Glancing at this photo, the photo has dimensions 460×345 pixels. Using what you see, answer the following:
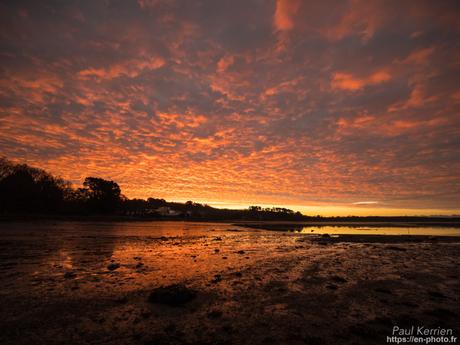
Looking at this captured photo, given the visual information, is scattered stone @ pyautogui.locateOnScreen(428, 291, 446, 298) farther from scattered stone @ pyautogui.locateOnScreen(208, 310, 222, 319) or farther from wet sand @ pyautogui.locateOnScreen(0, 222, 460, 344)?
scattered stone @ pyautogui.locateOnScreen(208, 310, 222, 319)

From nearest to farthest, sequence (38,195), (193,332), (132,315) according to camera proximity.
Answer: (193,332) < (132,315) < (38,195)

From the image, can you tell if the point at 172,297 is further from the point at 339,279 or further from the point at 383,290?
the point at 383,290

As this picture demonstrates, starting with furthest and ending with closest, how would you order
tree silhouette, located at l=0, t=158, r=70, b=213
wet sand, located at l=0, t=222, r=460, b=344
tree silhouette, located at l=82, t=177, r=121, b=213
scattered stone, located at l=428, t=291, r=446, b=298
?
1. tree silhouette, located at l=82, t=177, r=121, b=213
2. tree silhouette, located at l=0, t=158, r=70, b=213
3. scattered stone, located at l=428, t=291, r=446, b=298
4. wet sand, located at l=0, t=222, r=460, b=344

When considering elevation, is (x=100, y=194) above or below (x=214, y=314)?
above

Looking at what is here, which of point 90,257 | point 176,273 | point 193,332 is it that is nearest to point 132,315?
point 193,332

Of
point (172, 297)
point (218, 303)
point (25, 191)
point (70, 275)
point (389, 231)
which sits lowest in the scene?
point (218, 303)

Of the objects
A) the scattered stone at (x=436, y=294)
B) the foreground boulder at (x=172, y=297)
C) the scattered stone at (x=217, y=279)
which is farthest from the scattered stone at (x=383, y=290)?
the foreground boulder at (x=172, y=297)

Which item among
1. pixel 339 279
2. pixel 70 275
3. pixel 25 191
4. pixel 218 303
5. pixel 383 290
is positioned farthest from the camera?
pixel 25 191

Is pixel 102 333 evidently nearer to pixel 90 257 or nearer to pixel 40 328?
pixel 40 328

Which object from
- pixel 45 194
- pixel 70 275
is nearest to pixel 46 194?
pixel 45 194

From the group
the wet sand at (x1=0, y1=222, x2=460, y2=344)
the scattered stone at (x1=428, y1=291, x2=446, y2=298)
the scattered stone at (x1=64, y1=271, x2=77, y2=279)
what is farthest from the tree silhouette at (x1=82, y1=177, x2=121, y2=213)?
the scattered stone at (x1=428, y1=291, x2=446, y2=298)

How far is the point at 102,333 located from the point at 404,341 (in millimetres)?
6158

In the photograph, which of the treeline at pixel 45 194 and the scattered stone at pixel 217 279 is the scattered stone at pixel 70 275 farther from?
the treeline at pixel 45 194

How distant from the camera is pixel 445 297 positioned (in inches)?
312
